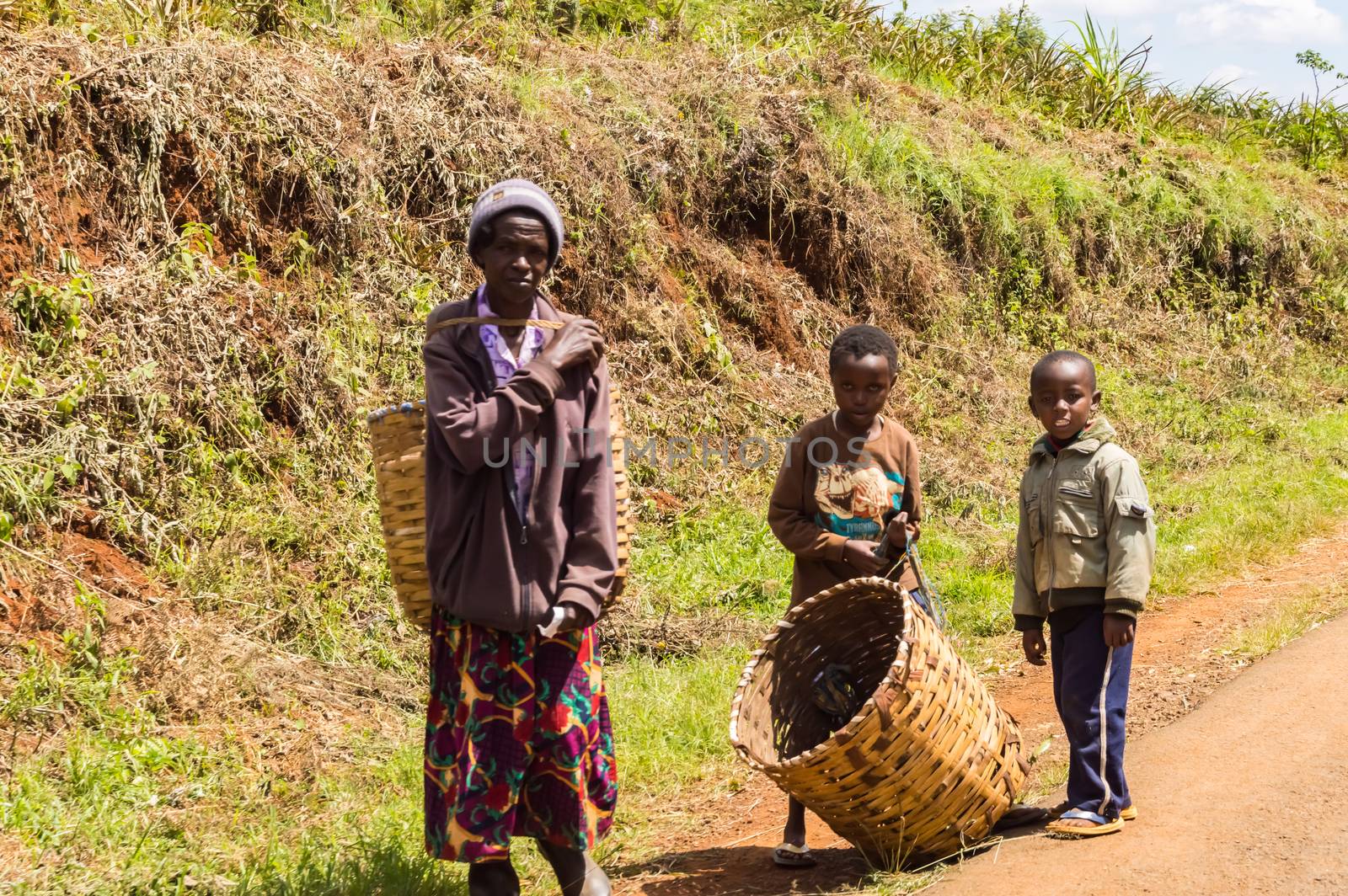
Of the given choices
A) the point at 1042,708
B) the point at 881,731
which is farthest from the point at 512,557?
the point at 1042,708

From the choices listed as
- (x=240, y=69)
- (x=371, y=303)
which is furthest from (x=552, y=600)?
(x=240, y=69)

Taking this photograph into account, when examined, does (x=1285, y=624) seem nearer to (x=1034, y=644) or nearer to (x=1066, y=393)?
(x=1034, y=644)

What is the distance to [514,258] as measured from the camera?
3.02 m

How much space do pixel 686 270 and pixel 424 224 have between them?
2304 mm

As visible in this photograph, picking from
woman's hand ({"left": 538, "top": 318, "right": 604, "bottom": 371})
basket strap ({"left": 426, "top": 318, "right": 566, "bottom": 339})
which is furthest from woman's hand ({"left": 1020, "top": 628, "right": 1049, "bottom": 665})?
basket strap ({"left": 426, "top": 318, "right": 566, "bottom": 339})

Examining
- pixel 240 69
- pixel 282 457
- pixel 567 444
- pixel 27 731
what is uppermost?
pixel 240 69

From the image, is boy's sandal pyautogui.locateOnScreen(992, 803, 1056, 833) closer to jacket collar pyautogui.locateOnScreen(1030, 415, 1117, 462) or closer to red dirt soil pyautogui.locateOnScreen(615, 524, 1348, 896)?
red dirt soil pyautogui.locateOnScreen(615, 524, 1348, 896)

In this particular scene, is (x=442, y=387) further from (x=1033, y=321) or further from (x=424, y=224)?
(x=1033, y=321)

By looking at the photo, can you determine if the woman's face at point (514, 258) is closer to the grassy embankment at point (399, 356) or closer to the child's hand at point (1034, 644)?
the grassy embankment at point (399, 356)

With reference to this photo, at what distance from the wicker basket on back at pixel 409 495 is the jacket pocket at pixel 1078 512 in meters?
1.25

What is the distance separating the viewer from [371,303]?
23.9ft

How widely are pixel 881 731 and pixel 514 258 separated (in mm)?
1534

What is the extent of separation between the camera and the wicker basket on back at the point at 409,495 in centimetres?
318

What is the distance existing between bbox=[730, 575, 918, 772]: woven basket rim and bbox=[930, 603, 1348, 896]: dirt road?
50 centimetres
